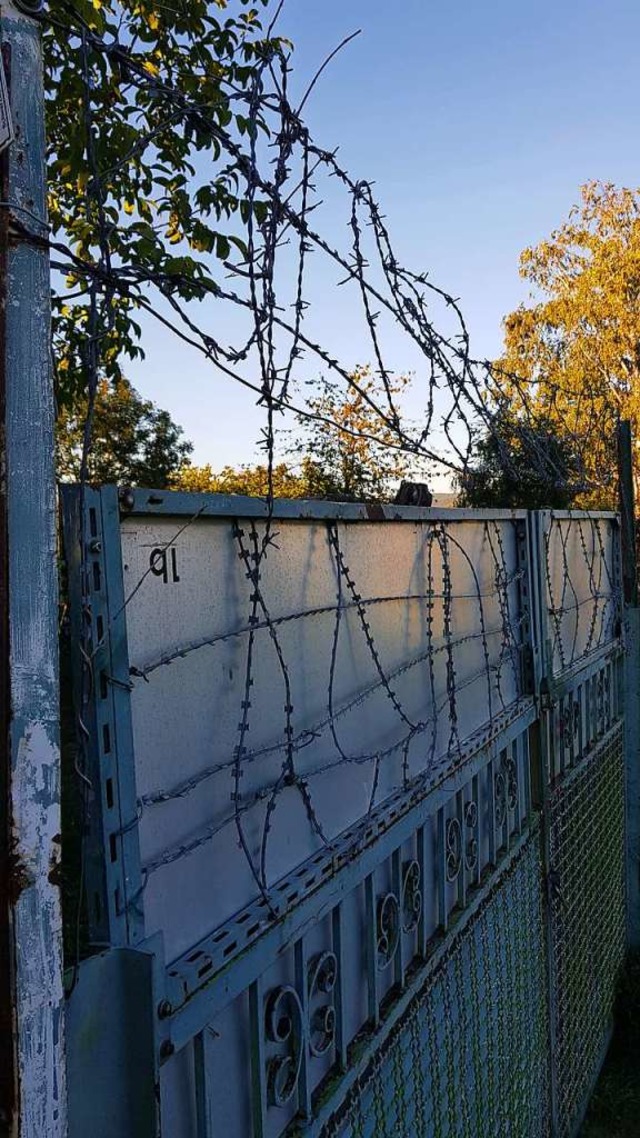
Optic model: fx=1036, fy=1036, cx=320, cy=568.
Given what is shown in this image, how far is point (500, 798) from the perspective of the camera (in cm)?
336

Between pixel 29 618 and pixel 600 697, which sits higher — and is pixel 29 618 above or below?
above

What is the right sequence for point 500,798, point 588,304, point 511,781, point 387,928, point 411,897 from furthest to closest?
point 588,304
point 511,781
point 500,798
point 411,897
point 387,928

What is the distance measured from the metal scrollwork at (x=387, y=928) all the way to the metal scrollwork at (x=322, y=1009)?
280 mm

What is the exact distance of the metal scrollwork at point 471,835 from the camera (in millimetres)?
3027

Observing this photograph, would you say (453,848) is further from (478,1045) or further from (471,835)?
(478,1045)

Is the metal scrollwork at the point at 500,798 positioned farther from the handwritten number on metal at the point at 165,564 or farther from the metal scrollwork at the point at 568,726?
the handwritten number on metal at the point at 165,564

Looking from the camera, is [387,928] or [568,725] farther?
[568,725]

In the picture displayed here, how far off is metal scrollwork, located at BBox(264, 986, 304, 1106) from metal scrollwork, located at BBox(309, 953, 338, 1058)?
0.32 feet

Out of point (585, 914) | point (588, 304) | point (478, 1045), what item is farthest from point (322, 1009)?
point (588, 304)

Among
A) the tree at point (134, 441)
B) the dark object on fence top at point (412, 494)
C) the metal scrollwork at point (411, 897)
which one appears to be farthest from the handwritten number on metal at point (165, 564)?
the tree at point (134, 441)

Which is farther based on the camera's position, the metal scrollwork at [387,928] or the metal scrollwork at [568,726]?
the metal scrollwork at [568,726]

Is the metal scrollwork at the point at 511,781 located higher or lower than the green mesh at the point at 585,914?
higher

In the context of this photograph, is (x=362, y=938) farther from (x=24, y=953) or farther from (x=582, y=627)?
(x=582, y=627)

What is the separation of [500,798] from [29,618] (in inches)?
96.5
